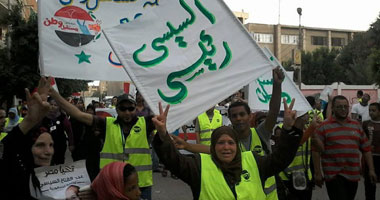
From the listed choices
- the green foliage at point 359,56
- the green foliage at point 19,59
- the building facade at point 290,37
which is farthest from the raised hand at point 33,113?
the building facade at point 290,37

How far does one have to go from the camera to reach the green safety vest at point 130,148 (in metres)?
4.69

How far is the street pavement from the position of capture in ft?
24.9

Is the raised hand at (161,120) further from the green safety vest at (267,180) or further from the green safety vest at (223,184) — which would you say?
the green safety vest at (267,180)

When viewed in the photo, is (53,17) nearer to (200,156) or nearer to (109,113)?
(200,156)

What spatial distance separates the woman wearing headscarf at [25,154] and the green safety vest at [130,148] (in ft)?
5.26

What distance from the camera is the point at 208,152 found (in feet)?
14.1

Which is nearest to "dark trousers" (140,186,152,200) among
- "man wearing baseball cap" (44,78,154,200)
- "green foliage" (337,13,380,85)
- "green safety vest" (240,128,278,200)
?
"man wearing baseball cap" (44,78,154,200)

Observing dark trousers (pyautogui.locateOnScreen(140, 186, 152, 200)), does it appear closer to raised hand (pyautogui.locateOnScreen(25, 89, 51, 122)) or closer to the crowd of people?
the crowd of people

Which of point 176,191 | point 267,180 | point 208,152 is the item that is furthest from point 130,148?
point 176,191

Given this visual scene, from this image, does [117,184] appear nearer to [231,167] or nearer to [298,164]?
[231,167]

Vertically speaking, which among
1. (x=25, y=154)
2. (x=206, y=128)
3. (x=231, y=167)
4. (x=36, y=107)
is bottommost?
(x=206, y=128)

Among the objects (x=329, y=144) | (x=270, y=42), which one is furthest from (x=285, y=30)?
(x=329, y=144)

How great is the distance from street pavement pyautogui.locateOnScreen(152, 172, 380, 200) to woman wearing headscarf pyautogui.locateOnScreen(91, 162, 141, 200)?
512 centimetres

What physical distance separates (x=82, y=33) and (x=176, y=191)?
380 centimetres
